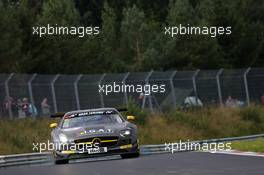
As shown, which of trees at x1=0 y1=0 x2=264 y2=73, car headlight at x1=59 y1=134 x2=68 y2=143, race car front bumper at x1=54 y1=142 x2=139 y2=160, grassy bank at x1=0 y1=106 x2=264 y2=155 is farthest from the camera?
trees at x1=0 y1=0 x2=264 y2=73

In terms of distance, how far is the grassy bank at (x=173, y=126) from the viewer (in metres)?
27.9

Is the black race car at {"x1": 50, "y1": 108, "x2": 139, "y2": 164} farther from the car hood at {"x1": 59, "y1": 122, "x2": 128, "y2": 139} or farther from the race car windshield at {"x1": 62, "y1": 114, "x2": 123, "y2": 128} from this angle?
the race car windshield at {"x1": 62, "y1": 114, "x2": 123, "y2": 128}

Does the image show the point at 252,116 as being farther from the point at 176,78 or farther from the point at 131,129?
the point at 131,129

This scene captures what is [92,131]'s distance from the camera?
60.3 feet

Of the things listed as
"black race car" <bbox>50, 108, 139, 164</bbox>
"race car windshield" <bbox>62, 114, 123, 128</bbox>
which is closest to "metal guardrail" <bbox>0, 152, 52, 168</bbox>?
"race car windshield" <bbox>62, 114, 123, 128</bbox>

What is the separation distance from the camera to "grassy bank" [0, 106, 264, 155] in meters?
27.9

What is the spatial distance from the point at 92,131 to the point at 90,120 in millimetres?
1085

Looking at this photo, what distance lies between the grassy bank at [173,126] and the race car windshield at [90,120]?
7.65 m

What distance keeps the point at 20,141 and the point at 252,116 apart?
38.8 ft

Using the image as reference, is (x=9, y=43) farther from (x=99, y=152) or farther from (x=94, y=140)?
(x=99, y=152)

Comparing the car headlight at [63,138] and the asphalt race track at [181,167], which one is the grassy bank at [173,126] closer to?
the car headlight at [63,138]

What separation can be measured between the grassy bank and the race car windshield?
25.1ft

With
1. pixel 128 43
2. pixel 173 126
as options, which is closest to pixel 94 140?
pixel 173 126

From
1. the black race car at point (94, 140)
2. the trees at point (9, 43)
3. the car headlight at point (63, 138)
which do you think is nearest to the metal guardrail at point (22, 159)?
the black race car at point (94, 140)
